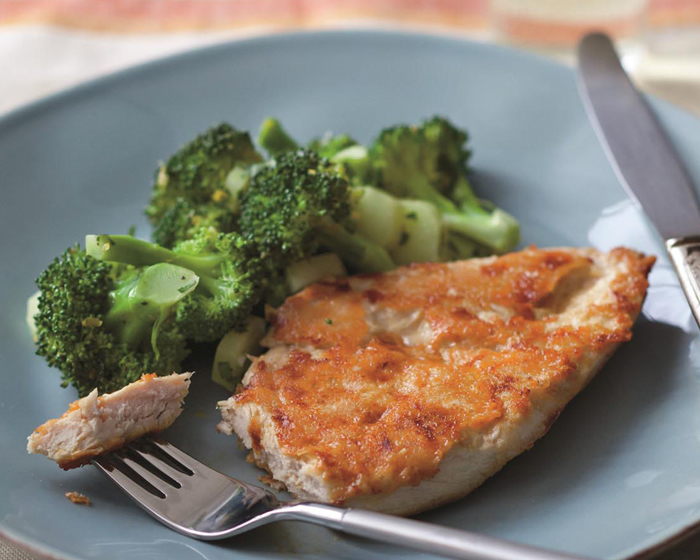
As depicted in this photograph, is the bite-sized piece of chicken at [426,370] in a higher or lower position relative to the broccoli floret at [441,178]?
lower

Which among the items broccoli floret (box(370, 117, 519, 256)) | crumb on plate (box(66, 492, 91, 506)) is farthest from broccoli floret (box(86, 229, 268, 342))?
broccoli floret (box(370, 117, 519, 256))

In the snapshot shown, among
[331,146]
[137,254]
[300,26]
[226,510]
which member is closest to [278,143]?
[331,146]

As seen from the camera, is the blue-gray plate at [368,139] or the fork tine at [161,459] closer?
the blue-gray plate at [368,139]

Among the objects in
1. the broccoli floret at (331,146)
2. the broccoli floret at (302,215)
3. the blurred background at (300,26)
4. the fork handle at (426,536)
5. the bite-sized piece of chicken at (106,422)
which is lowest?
the fork handle at (426,536)

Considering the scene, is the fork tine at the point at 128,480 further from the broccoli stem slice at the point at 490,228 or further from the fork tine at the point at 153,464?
the broccoli stem slice at the point at 490,228

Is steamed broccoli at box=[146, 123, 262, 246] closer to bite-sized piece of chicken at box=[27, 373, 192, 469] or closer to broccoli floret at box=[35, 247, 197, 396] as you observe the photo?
broccoli floret at box=[35, 247, 197, 396]

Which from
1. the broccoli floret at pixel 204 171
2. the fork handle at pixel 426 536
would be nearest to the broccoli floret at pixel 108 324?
the broccoli floret at pixel 204 171

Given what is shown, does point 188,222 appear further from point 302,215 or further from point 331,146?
point 331,146
